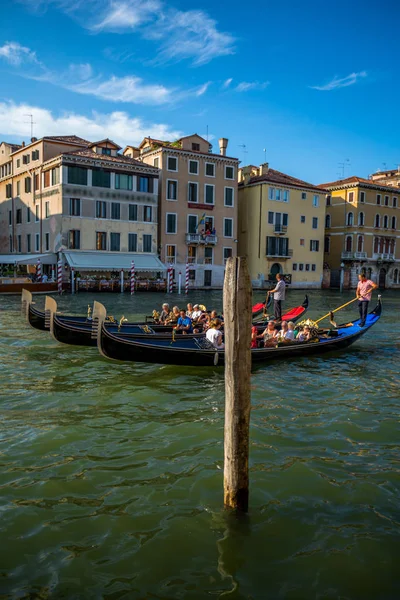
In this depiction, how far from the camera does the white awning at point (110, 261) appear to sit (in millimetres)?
25219

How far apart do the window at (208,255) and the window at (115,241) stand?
588 centimetres

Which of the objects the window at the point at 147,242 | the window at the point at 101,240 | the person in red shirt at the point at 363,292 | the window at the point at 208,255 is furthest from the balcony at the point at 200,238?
the person in red shirt at the point at 363,292

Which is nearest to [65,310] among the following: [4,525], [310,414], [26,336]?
[26,336]

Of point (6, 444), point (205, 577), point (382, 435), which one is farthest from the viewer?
point (382, 435)

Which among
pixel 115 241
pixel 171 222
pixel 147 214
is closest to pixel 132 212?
pixel 147 214

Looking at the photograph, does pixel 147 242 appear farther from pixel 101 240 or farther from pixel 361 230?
pixel 361 230

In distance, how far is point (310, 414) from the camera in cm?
629

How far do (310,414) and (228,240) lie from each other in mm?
26333

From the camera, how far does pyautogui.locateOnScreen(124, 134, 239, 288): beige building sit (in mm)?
29672

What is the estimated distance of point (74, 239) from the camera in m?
26.3

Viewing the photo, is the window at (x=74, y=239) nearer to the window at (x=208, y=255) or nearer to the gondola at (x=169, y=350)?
the window at (x=208, y=255)

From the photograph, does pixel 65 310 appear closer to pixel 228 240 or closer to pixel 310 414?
pixel 310 414

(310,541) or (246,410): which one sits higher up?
(246,410)

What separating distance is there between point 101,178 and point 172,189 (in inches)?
182
